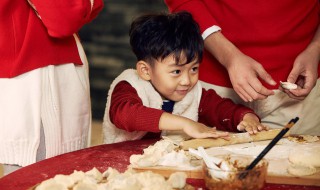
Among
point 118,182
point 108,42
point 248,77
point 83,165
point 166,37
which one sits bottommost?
point 108,42

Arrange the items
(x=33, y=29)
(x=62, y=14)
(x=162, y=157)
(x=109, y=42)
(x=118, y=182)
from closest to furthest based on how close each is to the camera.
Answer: (x=118, y=182)
(x=162, y=157)
(x=62, y=14)
(x=33, y=29)
(x=109, y=42)

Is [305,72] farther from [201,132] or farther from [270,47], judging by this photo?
[201,132]

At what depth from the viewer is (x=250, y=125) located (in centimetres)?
208

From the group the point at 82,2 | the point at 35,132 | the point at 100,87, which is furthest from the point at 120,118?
the point at 100,87

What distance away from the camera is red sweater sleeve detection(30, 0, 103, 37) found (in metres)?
1.85

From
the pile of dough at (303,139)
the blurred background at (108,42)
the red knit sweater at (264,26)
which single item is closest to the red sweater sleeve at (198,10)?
the red knit sweater at (264,26)

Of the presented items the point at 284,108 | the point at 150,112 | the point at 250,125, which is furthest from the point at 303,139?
the point at 150,112

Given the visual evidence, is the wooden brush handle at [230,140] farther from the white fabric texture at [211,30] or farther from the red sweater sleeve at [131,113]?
the white fabric texture at [211,30]

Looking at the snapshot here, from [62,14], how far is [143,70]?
51 cm

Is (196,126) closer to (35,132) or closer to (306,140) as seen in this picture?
(306,140)

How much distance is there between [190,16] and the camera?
225 cm

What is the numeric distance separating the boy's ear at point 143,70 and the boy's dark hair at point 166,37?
2 cm

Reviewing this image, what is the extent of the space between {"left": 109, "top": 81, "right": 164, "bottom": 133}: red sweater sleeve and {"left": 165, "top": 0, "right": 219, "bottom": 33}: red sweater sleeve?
1.34 ft

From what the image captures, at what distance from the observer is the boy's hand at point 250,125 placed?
2.03m
